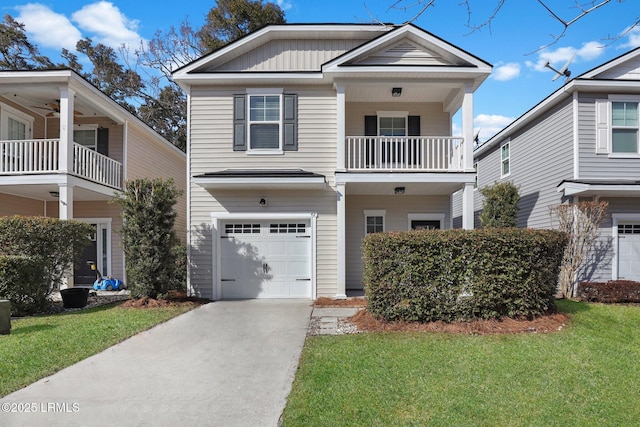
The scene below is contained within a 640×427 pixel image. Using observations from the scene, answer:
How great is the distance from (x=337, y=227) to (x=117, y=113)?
27.4 feet

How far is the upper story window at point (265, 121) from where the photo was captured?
34.9ft

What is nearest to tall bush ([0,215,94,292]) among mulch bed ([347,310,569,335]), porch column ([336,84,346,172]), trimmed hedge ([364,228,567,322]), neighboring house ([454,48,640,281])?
porch column ([336,84,346,172])

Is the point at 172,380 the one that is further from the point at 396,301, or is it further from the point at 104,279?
the point at 104,279

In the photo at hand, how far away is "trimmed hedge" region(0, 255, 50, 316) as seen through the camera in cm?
800

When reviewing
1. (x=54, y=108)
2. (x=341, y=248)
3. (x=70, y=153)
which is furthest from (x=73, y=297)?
(x=54, y=108)

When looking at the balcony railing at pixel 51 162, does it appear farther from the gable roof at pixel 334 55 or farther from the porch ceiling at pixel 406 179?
the porch ceiling at pixel 406 179

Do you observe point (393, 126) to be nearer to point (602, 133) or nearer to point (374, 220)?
point (374, 220)

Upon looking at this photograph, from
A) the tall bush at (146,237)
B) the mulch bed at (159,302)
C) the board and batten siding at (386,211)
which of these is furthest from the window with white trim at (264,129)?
the mulch bed at (159,302)

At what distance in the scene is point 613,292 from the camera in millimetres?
9688

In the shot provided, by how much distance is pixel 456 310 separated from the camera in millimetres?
6695

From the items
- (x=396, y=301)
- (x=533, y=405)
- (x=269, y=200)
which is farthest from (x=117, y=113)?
(x=533, y=405)

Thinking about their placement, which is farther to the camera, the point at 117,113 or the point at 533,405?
the point at 117,113

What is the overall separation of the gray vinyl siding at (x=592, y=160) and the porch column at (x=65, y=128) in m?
13.9

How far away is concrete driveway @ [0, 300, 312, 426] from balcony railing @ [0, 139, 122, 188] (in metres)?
7.02
